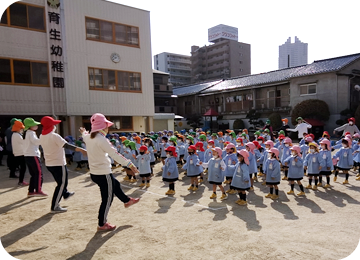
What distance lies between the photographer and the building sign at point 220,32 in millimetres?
68644

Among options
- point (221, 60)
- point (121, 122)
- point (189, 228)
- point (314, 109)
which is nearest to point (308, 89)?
point (314, 109)

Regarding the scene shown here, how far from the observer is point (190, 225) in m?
4.80

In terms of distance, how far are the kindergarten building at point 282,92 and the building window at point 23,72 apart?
17358 millimetres

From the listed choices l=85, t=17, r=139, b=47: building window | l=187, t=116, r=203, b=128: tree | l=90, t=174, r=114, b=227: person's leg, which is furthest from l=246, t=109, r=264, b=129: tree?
l=90, t=174, r=114, b=227: person's leg

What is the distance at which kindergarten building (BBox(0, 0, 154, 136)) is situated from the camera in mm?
14102

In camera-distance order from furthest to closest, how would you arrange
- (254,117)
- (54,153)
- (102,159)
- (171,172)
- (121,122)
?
(254,117)
(121,122)
(171,172)
(54,153)
(102,159)

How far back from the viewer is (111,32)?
17266mm

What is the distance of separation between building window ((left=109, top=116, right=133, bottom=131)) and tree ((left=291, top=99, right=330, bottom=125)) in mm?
14096

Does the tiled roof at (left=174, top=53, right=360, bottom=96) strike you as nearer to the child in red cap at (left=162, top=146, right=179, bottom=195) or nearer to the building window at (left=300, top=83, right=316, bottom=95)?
the building window at (left=300, top=83, right=316, bottom=95)

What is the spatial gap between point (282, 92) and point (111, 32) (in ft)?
56.5

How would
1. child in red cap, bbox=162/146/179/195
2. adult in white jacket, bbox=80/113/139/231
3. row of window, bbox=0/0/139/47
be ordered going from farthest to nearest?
1. row of window, bbox=0/0/139/47
2. child in red cap, bbox=162/146/179/195
3. adult in white jacket, bbox=80/113/139/231

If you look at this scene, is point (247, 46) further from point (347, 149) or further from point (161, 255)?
point (161, 255)

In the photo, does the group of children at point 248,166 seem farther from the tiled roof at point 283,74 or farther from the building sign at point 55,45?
the tiled roof at point 283,74

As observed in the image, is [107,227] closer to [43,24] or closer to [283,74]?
[43,24]
